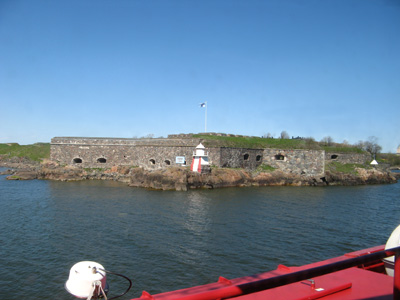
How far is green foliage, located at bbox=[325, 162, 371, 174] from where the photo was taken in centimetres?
3034

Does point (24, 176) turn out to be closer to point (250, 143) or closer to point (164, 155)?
point (164, 155)

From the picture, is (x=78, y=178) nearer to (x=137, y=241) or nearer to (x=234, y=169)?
(x=234, y=169)

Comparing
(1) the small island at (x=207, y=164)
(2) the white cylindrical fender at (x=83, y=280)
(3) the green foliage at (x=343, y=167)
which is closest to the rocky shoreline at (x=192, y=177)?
(1) the small island at (x=207, y=164)

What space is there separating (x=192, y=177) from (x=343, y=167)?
1761cm

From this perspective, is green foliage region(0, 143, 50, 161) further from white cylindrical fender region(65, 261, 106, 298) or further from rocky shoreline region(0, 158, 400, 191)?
white cylindrical fender region(65, 261, 106, 298)

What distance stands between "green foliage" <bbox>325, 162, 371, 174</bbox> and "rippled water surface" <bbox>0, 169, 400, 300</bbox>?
33.1 ft

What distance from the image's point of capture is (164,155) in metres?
27.5

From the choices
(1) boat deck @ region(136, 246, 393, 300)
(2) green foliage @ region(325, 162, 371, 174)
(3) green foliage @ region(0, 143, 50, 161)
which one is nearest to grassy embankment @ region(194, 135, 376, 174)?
(2) green foliage @ region(325, 162, 371, 174)

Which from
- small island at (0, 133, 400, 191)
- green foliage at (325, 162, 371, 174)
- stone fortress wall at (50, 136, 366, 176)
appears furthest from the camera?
green foliage at (325, 162, 371, 174)

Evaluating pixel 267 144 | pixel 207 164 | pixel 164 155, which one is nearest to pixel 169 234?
pixel 207 164

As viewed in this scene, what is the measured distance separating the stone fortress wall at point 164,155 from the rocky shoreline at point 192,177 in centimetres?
122

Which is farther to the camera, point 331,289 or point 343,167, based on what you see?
point 343,167

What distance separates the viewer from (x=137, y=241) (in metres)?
10.5

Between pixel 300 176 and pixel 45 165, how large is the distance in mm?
23997
